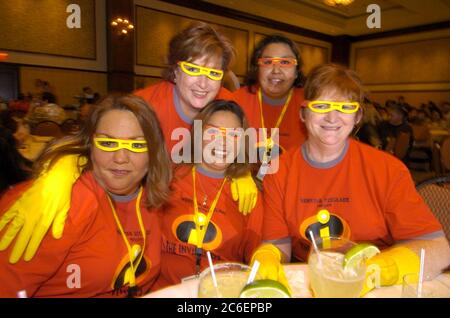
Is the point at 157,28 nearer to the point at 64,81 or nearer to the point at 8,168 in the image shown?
the point at 64,81

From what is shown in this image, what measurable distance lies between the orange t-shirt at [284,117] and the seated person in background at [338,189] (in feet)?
3.63

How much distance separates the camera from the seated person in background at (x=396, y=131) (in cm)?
620

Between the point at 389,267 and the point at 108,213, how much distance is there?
1310 mm

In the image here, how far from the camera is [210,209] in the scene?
6.67 ft

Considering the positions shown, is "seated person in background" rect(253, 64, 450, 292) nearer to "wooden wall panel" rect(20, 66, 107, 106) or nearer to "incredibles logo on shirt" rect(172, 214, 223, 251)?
"incredibles logo on shirt" rect(172, 214, 223, 251)

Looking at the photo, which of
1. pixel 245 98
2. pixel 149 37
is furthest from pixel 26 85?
pixel 245 98

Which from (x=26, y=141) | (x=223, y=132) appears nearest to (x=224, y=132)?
(x=223, y=132)

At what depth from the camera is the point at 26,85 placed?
9.71 m

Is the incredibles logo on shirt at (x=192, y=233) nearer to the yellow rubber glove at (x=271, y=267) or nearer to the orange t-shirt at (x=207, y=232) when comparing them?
the orange t-shirt at (x=207, y=232)

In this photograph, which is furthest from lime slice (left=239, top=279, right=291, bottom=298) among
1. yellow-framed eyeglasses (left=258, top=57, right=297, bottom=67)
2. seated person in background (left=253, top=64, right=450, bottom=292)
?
yellow-framed eyeglasses (left=258, top=57, right=297, bottom=67)

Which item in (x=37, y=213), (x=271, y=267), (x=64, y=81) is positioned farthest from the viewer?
(x=64, y=81)

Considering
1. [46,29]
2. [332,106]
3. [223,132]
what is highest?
[46,29]

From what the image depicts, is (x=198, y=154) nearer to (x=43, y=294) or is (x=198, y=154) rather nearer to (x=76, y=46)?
(x=43, y=294)
